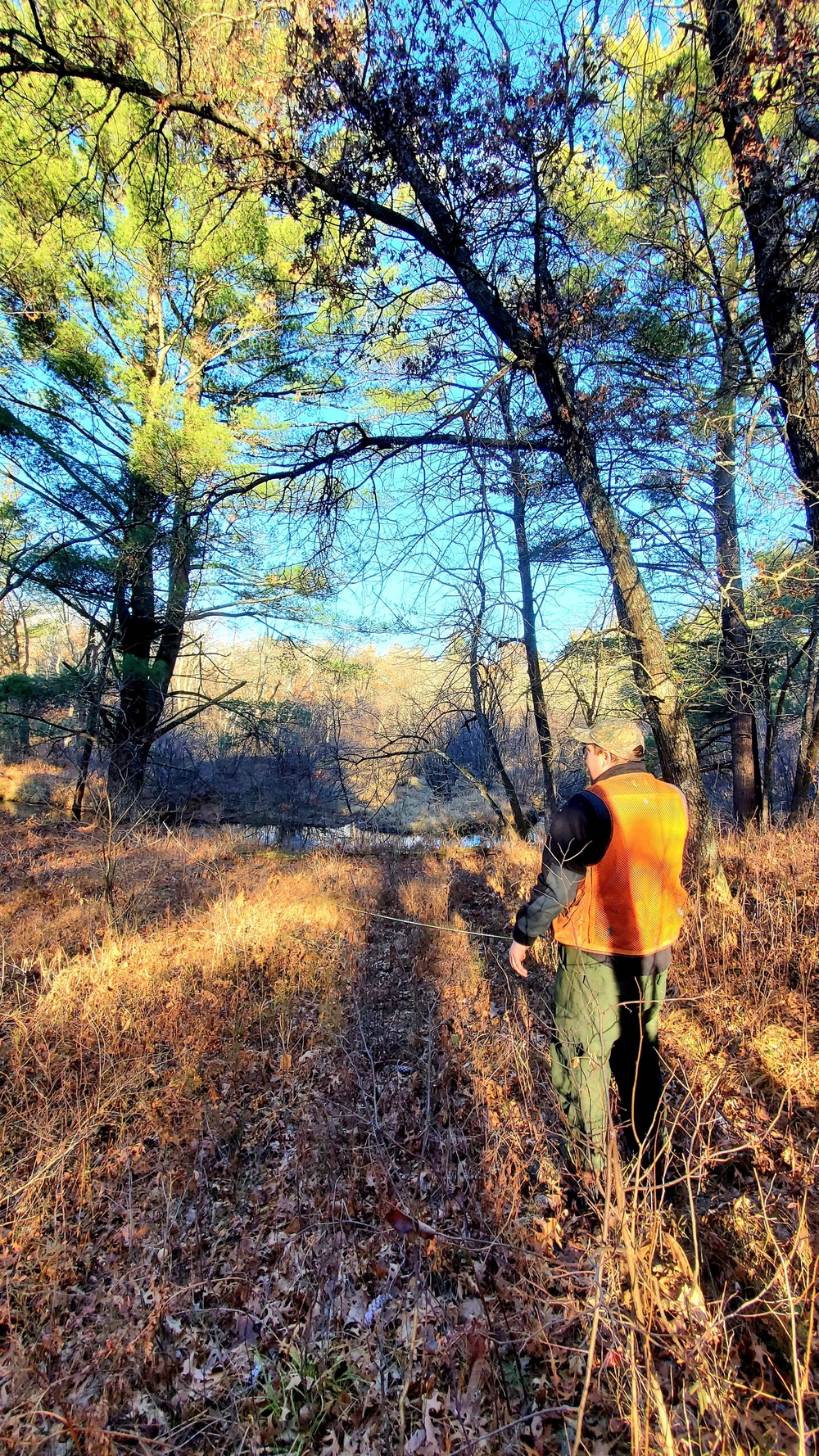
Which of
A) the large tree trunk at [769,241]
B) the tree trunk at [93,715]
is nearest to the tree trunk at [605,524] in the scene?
the large tree trunk at [769,241]

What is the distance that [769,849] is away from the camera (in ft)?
17.5

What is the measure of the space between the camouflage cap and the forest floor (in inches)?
42.1

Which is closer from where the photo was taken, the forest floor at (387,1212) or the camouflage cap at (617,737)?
the forest floor at (387,1212)

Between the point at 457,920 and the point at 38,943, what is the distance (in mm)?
4050

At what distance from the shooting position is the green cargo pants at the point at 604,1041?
7.59 feet

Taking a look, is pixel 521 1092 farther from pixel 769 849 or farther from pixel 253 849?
pixel 253 849

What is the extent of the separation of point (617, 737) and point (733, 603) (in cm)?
302

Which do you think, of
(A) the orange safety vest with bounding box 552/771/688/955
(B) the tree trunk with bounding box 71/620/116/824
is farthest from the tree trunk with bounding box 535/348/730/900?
(B) the tree trunk with bounding box 71/620/116/824

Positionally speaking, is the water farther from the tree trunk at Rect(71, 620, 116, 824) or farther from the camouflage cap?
the camouflage cap

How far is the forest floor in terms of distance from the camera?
1.72 m

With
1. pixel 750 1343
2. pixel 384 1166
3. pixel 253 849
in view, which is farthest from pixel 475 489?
pixel 253 849

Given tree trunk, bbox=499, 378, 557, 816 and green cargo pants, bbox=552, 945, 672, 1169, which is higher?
tree trunk, bbox=499, 378, 557, 816

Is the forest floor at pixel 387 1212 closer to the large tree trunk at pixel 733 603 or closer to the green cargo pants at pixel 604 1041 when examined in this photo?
the green cargo pants at pixel 604 1041

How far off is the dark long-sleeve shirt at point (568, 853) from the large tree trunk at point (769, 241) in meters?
2.94
